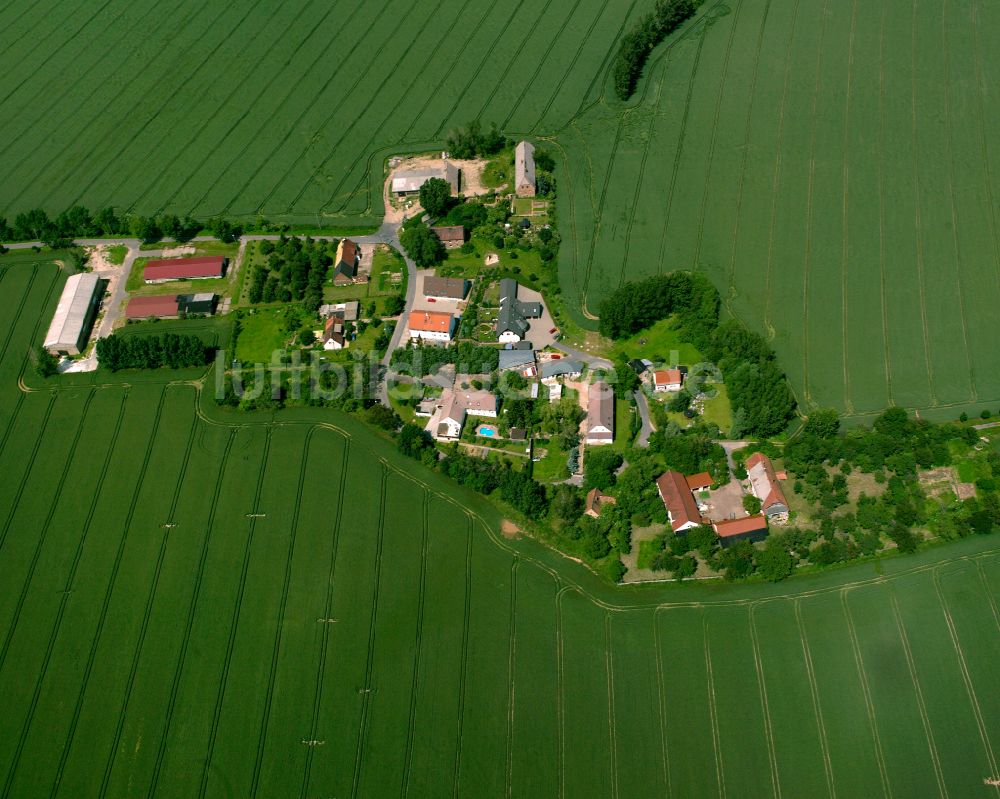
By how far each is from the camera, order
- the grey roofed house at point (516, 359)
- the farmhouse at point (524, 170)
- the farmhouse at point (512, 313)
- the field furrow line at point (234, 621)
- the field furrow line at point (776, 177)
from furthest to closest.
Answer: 1. the farmhouse at point (524, 170)
2. the field furrow line at point (776, 177)
3. the farmhouse at point (512, 313)
4. the grey roofed house at point (516, 359)
5. the field furrow line at point (234, 621)

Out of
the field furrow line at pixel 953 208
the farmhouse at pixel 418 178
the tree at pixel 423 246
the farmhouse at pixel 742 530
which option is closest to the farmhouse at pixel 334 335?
the tree at pixel 423 246

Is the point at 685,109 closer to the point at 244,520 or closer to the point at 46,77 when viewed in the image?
the point at 244,520

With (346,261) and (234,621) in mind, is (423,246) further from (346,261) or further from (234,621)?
(234,621)

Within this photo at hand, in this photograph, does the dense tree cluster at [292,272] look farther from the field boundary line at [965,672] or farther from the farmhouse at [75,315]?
the field boundary line at [965,672]

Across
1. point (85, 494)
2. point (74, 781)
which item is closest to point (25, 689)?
point (74, 781)

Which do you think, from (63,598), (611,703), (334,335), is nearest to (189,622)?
(63,598)

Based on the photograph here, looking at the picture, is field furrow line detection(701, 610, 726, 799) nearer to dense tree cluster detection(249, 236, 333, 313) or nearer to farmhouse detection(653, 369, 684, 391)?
farmhouse detection(653, 369, 684, 391)
